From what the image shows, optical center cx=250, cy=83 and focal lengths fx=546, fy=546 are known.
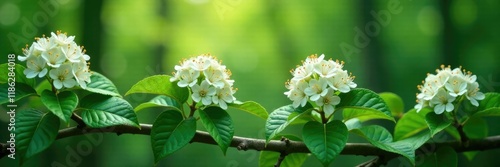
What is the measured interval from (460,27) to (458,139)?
1.22 metres

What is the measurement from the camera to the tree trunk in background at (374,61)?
212cm

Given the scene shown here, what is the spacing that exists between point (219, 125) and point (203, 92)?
6 cm

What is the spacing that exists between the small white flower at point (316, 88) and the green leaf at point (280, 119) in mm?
31

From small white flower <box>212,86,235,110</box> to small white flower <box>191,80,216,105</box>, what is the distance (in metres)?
0.01

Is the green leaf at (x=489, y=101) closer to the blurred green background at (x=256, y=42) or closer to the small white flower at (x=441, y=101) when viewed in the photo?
the small white flower at (x=441, y=101)

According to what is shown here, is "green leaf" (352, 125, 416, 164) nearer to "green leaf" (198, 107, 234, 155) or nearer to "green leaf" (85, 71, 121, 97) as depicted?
"green leaf" (198, 107, 234, 155)

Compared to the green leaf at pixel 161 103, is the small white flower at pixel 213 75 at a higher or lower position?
higher

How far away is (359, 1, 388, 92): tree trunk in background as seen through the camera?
2123 millimetres

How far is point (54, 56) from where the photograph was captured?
0.83m

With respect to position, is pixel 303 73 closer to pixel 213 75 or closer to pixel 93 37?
pixel 213 75

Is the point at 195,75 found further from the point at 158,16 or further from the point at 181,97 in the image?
the point at 158,16

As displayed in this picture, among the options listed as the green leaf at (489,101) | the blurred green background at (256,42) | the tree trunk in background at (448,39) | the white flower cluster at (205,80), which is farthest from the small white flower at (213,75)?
the tree trunk in background at (448,39)

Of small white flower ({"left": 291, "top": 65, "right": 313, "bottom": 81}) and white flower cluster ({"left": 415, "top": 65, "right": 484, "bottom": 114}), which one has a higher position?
small white flower ({"left": 291, "top": 65, "right": 313, "bottom": 81})

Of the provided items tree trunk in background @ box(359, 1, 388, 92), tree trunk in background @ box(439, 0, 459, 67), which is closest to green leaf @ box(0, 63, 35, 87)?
tree trunk in background @ box(359, 1, 388, 92)
